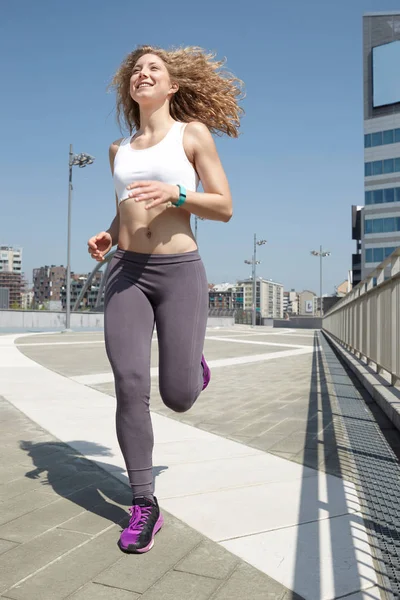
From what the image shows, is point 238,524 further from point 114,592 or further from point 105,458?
point 105,458

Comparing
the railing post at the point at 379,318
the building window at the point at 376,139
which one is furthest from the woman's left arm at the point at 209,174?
the building window at the point at 376,139

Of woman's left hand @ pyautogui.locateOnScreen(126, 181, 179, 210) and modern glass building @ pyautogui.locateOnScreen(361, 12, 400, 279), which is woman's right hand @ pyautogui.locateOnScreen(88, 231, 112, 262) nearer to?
woman's left hand @ pyautogui.locateOnScreen(126, 181, 179, 210)

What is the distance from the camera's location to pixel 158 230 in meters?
2.62

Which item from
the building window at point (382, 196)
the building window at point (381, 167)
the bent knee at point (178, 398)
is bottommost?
the bent knee at point (178, 398)

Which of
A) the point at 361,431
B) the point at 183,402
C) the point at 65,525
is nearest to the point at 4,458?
the point at 65,525

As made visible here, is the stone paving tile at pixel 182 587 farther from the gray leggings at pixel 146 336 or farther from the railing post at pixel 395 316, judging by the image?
the railing post at pixel 395 316

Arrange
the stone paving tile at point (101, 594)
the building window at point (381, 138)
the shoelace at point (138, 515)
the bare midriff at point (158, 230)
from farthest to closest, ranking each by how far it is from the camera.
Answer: the building window at point (381, 138) → the bare midriff at point (158, 230) → the shoelace at point (138, 515) → the stone paving tile at point (101, 594)

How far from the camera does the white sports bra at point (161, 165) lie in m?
2.66

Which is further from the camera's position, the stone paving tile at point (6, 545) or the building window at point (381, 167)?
the building window at point (381, 167)

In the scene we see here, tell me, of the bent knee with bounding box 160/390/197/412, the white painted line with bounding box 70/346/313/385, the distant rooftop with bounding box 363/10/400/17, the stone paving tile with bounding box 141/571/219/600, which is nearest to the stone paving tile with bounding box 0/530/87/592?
the stone paving tile with bounding box 141/571/219/600

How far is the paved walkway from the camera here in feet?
6.62

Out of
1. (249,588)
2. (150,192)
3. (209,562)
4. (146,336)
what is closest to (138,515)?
(209,562)

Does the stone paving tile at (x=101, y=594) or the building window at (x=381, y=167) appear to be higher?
the building window at (x=381, y=167)

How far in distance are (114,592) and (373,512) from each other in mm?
1398
